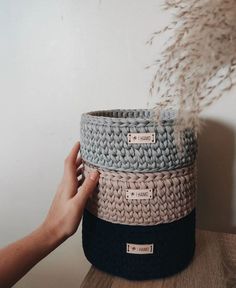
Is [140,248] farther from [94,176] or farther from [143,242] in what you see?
[94,176]

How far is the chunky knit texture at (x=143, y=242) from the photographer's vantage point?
0.43m

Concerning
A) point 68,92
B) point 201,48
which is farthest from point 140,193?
point 68,92

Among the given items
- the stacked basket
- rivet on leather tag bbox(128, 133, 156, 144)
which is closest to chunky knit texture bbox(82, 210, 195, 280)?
the stacked basket

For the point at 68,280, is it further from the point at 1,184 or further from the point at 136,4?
the point at 136,4

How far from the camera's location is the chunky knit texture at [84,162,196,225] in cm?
42

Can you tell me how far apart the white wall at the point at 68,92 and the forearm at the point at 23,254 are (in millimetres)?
310

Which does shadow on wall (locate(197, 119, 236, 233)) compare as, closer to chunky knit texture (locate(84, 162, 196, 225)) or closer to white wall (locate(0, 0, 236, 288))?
white wall (locate(0, 0, 236, 288))

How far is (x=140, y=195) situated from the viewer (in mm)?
422

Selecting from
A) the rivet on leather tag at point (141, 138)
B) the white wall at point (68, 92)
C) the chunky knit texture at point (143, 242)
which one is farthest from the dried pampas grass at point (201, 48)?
the white wall at point (68, 92)

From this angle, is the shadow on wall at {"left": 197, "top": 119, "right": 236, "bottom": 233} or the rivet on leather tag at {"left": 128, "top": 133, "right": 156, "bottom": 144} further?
the shadow on wall at {"left": 197, "top": 119, "right": 236, "bottom": 233}

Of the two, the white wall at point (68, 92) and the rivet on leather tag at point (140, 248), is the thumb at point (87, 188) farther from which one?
the white wall at point (68, 92)

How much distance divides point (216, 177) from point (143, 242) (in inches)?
11.1

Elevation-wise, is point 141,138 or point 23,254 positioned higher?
point 141,138

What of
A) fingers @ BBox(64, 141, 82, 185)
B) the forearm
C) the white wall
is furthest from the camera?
the white wall
